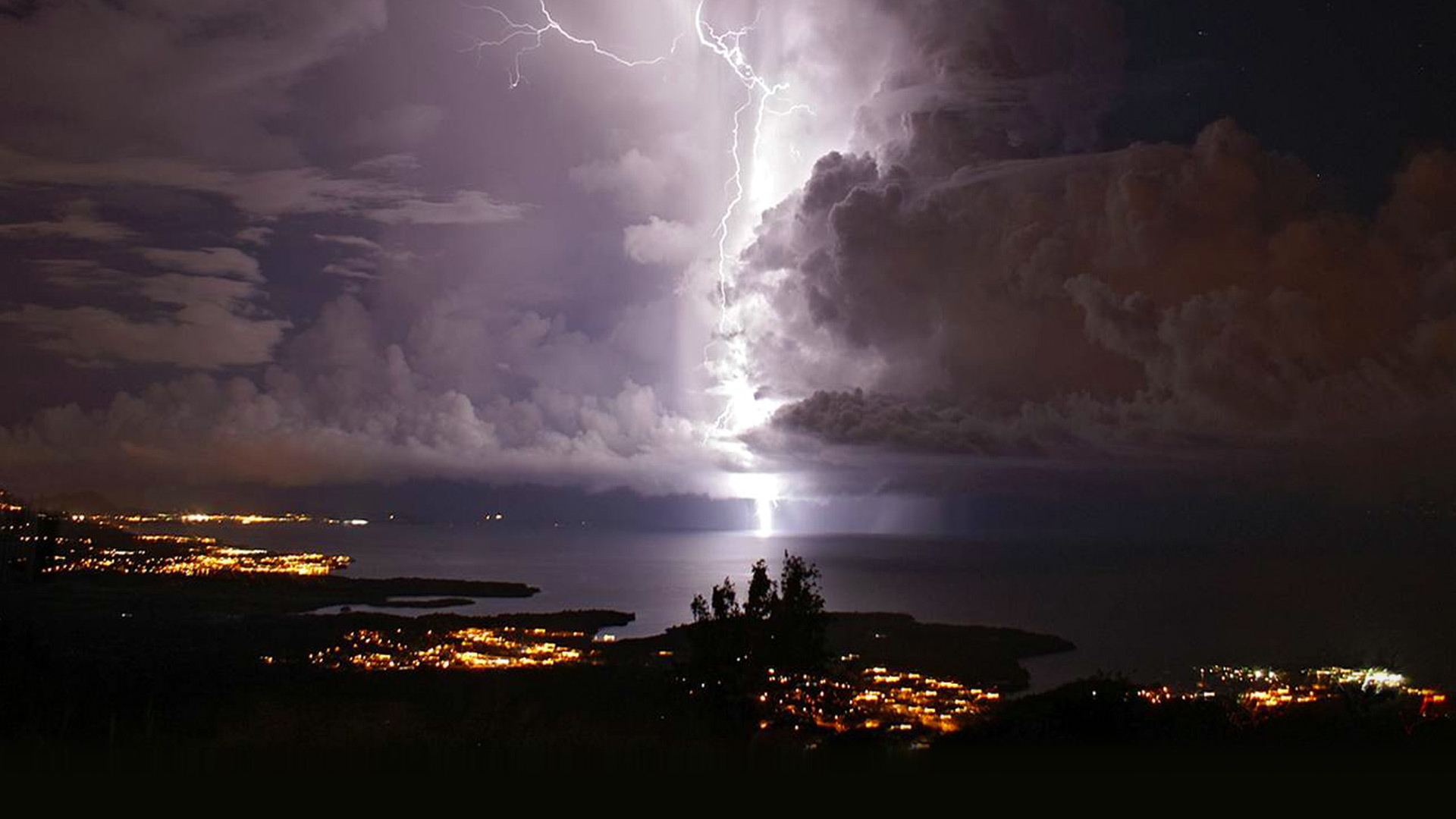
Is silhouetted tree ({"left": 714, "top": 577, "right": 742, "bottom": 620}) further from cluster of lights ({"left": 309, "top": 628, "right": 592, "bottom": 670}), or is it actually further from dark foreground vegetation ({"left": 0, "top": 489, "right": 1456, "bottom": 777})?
cluster of lights ({"left": 309, "top": 628, "right": 592, "bottom": 670})

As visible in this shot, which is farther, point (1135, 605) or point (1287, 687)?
point (1135, 605)

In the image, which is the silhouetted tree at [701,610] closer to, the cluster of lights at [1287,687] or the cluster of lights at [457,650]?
the cluster of lights at [457,650]

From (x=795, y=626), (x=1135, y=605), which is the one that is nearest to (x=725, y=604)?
(x=795, y=626)

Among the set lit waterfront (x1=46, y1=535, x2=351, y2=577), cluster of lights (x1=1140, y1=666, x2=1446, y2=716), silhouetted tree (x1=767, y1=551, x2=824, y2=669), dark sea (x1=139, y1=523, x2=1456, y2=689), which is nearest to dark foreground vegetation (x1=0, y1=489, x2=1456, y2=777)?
silhouetted tree (x1=767, y1=551, x2=824, y2=669)

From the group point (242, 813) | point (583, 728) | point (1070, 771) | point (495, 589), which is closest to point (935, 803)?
point (1070, 771)

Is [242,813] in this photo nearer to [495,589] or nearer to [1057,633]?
[1057,633]

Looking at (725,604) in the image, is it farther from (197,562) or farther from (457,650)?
(197,562)
